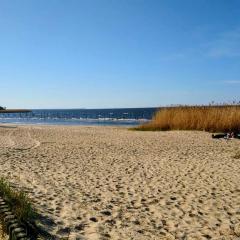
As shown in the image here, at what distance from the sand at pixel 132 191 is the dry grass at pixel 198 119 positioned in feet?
24.6

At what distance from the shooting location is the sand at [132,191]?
580 centimetres

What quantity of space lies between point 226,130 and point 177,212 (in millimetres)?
15924

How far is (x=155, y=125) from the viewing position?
84.6 ft

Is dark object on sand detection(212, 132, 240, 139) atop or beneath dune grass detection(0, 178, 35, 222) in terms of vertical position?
atop

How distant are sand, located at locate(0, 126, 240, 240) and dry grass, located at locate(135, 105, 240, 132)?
7.51 meters

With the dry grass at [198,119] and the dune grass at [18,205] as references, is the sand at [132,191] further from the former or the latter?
the dry grass at [198,119]

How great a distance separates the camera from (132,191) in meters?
8.16

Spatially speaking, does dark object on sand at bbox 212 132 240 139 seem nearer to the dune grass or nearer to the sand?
the sand

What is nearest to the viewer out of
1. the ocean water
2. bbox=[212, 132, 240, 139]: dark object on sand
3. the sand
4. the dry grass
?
the sand

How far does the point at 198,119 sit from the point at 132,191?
16347mm

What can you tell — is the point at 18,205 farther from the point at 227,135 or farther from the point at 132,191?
the point at 227,135

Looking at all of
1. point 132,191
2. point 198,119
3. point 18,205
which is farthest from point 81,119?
point 18,205

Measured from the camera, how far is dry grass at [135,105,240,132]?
2175cm

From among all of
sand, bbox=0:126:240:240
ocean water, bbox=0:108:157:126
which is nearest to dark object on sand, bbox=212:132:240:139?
sand, bbox=0:126:240:240
